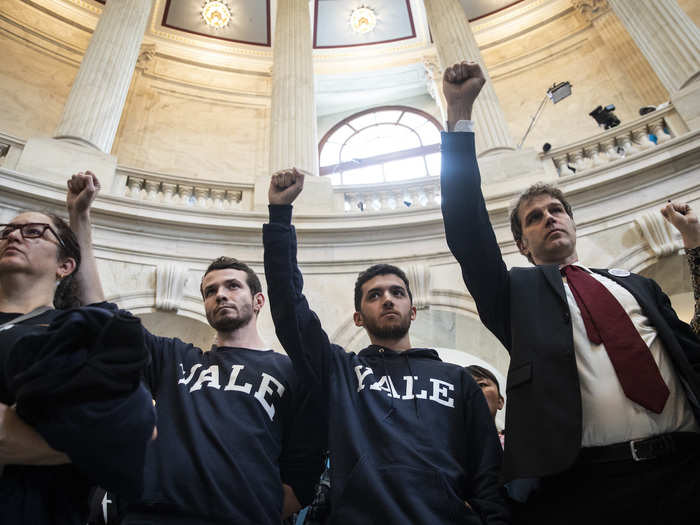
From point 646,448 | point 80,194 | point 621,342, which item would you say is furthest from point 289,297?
point 646,448

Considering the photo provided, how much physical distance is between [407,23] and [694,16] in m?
6.85

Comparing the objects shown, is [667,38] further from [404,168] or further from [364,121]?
[364,121]

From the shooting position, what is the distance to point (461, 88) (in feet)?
6.66

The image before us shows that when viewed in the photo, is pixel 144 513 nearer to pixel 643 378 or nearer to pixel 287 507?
pixel 287 507

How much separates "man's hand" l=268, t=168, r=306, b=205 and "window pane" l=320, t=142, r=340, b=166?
37.2ft

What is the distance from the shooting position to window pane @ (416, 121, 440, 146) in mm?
13164

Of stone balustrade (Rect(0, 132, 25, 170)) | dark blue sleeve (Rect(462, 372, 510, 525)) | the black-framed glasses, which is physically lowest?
dark blue sleeve (Rect(462, 372, 510, 525))

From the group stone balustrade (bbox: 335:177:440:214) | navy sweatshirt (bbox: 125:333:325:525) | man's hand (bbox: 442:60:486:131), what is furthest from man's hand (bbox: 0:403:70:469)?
stone balustrade (bbox: 335:177:440:214)

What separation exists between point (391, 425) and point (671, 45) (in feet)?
27.8

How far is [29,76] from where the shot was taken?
36.7 feet

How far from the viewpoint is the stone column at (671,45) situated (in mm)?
6863

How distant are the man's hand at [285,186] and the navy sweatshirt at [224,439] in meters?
0.72

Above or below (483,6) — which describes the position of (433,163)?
below

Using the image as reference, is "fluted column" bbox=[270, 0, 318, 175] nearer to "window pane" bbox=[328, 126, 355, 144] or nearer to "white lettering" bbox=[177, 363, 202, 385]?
"window pane" bbox=[328, 126, 355, 144]
